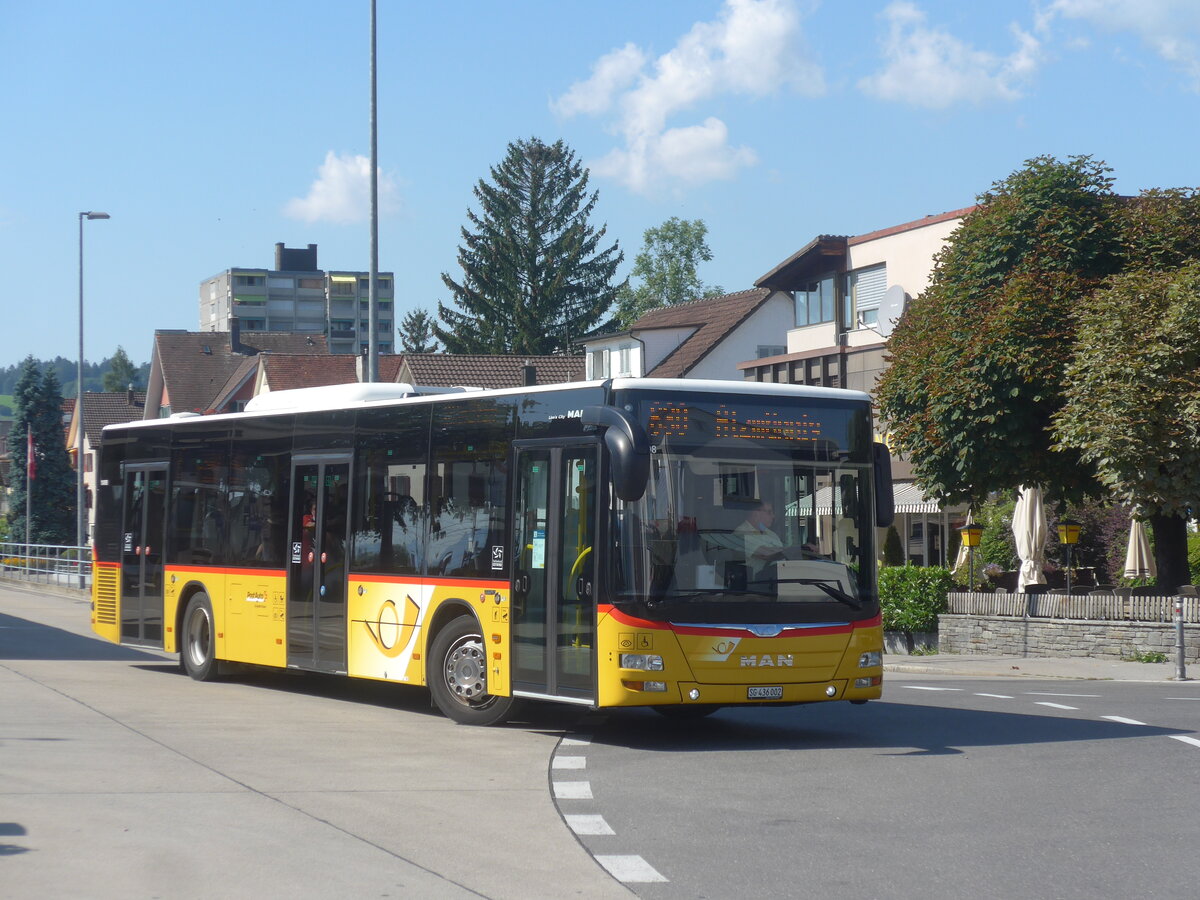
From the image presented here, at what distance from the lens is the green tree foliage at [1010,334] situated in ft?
85.9

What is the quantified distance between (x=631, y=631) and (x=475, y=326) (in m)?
73.8

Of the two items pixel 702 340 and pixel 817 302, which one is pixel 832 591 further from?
pixel 702 340

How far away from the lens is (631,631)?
40.4 ft

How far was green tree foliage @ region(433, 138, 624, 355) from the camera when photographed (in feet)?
276

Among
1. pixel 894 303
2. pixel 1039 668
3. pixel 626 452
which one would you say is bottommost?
pixel 1039 668

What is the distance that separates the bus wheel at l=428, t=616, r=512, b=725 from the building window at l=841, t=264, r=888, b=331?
99.7 feet

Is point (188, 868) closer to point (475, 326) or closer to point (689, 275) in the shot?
point (475, 326)

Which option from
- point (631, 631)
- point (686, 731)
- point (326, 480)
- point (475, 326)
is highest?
point (475, 326)

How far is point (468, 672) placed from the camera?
1420 cm

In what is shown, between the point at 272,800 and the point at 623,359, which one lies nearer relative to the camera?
the point at 272,800

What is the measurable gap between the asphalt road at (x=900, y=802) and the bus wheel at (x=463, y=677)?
0.96 metres

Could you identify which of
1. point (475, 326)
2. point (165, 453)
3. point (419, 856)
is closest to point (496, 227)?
point (475, 326)

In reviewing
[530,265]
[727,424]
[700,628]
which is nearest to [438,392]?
[727,424]

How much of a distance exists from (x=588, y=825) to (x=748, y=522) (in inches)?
155
